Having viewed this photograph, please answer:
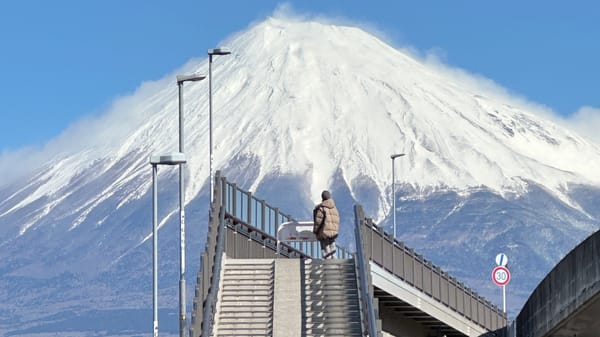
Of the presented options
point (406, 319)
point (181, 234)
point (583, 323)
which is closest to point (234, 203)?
point (181, 234)

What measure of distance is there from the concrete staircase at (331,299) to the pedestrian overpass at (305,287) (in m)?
0.02

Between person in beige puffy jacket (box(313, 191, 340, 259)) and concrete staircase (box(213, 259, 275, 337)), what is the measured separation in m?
1.93

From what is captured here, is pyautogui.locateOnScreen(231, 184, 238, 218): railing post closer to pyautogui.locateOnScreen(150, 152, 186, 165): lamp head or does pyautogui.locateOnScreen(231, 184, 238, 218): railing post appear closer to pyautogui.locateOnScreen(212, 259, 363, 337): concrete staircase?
pyautogui.locateOnScreen(212, 259, 363, 337): concrete staircase

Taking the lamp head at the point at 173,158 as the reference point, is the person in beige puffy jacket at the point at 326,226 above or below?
below

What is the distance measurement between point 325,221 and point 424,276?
8878 millimetres

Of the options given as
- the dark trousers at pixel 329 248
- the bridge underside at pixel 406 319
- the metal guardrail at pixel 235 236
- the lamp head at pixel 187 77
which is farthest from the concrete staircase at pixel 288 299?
the bridge underside at pixel 406 319

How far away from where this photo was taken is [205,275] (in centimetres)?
3828

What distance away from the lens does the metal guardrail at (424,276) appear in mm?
47656

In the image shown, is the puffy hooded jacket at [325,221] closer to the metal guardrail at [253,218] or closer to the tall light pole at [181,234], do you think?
the metal guardrail at [253,218]

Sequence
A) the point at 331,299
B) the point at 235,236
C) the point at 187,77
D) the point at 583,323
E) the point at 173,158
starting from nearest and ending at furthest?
1. the point at 583,323
2. the point at 331,299
3. the point at 173,158
4. the point at 187,77
5. the point at 235,236

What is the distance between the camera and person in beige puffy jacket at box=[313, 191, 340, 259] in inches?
1703

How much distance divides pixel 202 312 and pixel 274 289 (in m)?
3.63

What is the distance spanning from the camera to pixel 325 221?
1703 inches

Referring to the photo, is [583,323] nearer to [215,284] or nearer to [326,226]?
[215,284]
